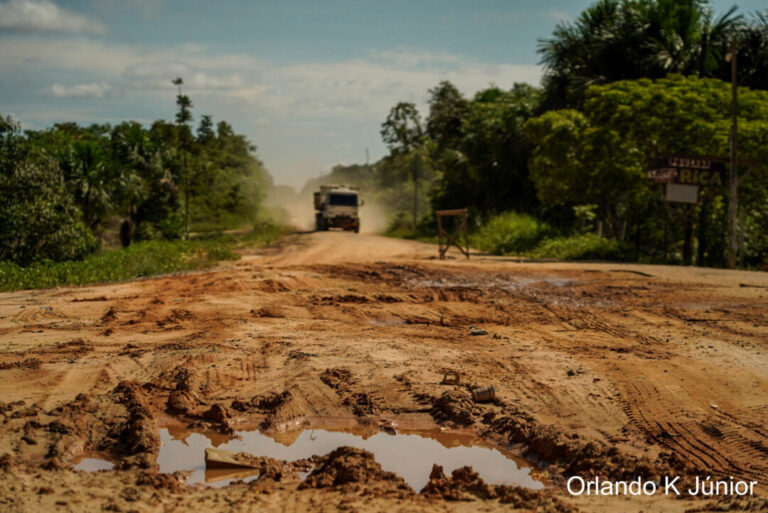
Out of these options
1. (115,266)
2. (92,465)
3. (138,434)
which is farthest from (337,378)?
(115,266)

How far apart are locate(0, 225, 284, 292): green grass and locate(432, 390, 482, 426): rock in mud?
12.6 meters

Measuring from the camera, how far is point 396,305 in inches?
587

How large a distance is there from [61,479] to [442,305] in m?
9.82

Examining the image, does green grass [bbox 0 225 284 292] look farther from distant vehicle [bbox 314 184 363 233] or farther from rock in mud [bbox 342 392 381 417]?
distant vehicle [bbox 314 184 363 233]

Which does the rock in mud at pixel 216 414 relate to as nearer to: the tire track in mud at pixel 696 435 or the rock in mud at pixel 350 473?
the rock in mud at pixel 350 473

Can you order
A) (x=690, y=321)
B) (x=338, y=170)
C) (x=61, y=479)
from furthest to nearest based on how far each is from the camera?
1. (x=338, y=170)
2. (x=690, y=321)
3. (x=61, y=479)

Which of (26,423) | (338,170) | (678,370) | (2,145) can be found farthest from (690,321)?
(338,170)

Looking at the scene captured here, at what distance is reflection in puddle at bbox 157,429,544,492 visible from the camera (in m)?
6.44

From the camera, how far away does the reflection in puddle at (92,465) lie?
632cm

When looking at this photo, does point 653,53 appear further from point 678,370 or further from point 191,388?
point 191,388

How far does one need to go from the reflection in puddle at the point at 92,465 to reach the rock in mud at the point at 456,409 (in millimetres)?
3157

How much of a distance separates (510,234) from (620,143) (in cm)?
881

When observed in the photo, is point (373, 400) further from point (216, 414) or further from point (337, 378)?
point (216, 414)

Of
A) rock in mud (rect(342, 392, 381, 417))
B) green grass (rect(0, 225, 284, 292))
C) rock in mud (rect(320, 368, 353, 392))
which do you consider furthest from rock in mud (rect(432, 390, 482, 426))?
green grass (rect(0, 225, 284, 292))
